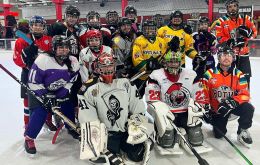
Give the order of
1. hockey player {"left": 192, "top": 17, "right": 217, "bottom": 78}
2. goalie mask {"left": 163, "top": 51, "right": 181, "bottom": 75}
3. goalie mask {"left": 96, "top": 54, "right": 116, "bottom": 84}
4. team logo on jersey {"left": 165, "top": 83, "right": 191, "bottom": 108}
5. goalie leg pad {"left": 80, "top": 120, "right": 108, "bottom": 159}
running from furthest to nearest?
hockey player {"left": 192, "top": 17, "right": 217, "bottom": 78}, team logo on jersey {"left": 165, "top": 83, "right": 191, "bottom": 108}, goalie mask {"left": 163, "top": 51, "right": 181, "bottom": 75}, goalie mask {"left": 96, "top": 54, "right": 116, "bottom": 84}, goalie leg pad {"left": 80, "top": 120, "right": 108, "bottom": 159}

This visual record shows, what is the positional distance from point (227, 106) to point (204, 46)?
3.49 ft

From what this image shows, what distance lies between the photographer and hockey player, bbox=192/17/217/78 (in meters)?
3.04

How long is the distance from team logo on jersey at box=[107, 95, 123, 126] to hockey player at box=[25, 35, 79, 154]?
0.45 meters

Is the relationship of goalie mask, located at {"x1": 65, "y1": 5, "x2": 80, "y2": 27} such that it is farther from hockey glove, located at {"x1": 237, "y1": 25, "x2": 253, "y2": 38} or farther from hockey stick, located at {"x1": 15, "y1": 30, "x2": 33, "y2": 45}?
hockey glove, located at {"x1": 237, "y1": 25, "x2": 253, "y2": 38}

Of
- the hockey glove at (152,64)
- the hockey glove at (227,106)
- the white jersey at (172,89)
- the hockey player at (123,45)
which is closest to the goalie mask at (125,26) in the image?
the hockey player at (123,45)

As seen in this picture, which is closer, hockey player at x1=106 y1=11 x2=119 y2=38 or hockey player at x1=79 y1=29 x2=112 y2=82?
hockey player at x1=79 y1=29 x2=112 y2=82

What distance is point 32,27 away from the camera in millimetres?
2225

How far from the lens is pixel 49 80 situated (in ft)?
6.88

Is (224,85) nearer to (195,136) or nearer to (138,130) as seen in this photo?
(195,136)

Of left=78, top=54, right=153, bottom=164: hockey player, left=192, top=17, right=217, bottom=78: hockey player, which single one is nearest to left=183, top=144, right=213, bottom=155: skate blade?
left=78, top=54, right=153, bottom=164: hockey player

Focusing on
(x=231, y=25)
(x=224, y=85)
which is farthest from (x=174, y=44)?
(x=231, y=25)

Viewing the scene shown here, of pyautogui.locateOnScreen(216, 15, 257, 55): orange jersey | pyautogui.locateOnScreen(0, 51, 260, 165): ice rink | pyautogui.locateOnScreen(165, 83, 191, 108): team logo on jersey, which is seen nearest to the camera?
pyautogui.locateOnScreen(0, 51, 260, 165): ice rink

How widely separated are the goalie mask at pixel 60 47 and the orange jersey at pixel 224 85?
3.69ft

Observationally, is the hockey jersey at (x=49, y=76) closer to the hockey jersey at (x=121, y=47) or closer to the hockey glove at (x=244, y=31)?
the hockey jersey at (x=121, y=47)
